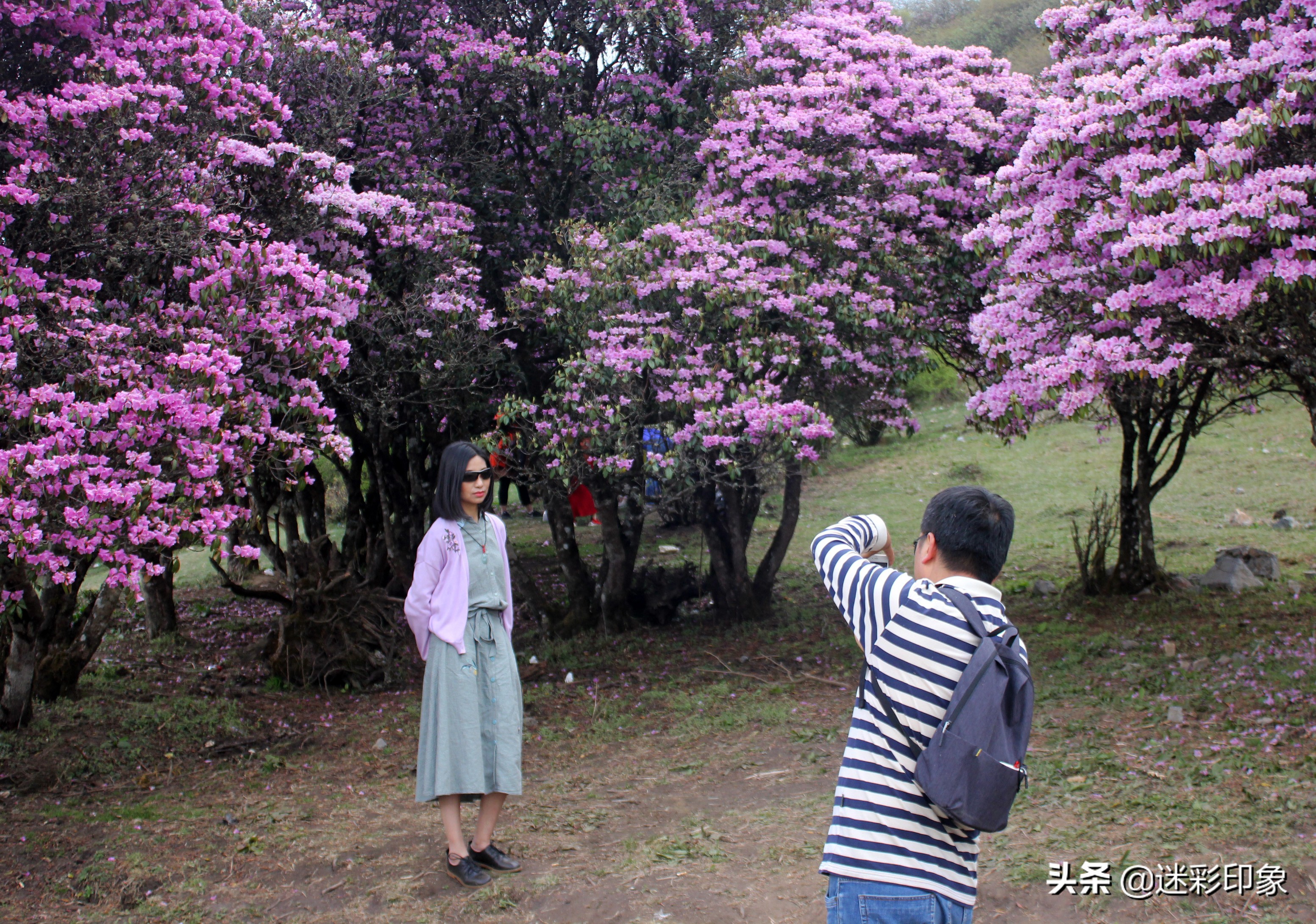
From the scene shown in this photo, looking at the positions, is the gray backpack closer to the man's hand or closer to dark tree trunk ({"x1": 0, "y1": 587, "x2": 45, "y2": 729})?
the man's hand

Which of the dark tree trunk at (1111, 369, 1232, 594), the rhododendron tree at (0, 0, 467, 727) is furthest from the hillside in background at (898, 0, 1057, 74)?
the rhododendron tree at (0, 0, 467, 727)

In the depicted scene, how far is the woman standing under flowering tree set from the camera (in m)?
4.26

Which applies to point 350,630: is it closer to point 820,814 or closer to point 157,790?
point 157,790

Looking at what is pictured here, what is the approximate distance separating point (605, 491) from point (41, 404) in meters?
5.11

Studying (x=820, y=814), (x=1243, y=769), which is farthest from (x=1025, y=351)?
(x=820, y=814)

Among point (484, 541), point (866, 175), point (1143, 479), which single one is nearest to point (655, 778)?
point (484, 541)

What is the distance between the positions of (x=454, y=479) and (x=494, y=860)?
164 cm

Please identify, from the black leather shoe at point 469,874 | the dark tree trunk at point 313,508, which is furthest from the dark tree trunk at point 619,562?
the black leather shoe at point 469,874

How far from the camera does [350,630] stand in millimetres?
8703

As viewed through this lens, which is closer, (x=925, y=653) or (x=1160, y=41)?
(x=925, y=653)

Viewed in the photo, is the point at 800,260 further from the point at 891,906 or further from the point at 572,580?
the point at 891,906

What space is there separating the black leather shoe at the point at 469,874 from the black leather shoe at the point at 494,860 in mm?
66

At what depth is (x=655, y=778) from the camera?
599 centimetres

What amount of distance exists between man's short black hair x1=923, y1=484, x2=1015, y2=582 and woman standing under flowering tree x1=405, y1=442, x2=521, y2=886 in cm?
243
